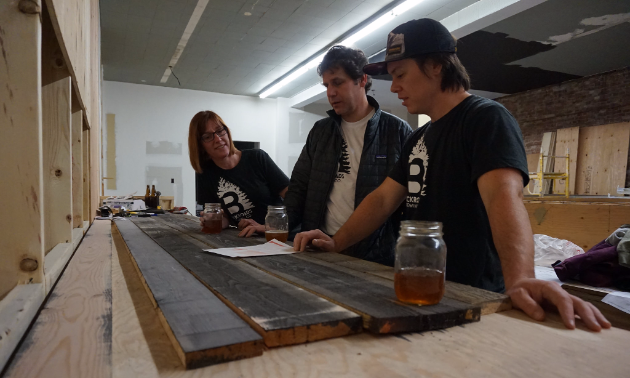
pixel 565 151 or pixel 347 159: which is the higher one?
pixel 565 151

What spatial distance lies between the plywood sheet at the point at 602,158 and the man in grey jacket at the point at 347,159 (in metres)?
8.12

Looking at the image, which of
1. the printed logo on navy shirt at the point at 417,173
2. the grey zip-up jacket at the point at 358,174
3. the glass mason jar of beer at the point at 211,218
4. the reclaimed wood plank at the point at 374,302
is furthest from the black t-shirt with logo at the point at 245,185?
the reclaimed wood plank at the point at 374,302

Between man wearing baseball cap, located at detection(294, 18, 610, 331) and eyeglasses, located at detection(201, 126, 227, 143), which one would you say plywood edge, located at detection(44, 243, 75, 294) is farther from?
eyeglasses, located at detection(201, 126, 227, 143)

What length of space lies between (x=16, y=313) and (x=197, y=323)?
1.00 feet

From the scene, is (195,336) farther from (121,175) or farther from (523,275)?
(121,175)

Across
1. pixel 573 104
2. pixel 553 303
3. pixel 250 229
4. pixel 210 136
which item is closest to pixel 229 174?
pixel 210 136

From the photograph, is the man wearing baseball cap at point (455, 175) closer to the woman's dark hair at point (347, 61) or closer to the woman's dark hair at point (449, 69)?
the woman's dark hair at point (449, 69)

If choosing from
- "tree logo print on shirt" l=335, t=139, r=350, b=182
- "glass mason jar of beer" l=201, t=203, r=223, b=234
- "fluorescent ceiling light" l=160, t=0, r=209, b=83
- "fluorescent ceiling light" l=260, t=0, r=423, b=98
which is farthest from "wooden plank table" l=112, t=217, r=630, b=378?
"fluorescent ceiling light" l=160, t=0, r=209, b=83

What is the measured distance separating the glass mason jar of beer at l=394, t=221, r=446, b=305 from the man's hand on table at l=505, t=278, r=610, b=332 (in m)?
0.18

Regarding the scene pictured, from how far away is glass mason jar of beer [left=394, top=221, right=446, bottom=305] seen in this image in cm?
72

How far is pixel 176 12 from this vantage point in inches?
216

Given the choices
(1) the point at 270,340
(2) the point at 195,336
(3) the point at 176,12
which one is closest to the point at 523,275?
(1) the point at 270,340

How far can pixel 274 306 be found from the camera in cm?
69

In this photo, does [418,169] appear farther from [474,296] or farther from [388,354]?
[388,354]
